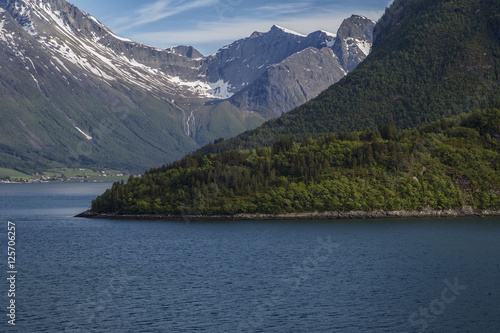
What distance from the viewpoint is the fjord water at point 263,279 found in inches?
2275

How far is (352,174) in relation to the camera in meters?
155

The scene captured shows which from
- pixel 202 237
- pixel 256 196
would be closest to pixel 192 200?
pixel 256 196

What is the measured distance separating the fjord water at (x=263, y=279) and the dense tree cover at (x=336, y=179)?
17005 mm

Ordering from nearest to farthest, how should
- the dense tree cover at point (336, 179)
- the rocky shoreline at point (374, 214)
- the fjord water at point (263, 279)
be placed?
the fjord water at point (263, 279), the rocky shoreline at point (374, 214), the dense tree cover at point (336, 179)

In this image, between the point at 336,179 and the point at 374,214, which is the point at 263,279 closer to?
the point at 374,214

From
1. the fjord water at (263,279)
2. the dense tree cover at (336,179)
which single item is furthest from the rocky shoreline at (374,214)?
the fjord water at (263,279)

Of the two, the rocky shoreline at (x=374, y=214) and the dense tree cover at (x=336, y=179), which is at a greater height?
the dense tree cover at (x=336, y=179)

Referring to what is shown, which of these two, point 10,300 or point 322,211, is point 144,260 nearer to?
point 10,300

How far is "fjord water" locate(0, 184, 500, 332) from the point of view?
5778cm

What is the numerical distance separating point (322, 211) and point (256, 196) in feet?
56.0

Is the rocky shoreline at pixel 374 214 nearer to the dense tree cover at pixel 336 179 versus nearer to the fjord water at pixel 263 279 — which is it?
the dense tree cover at pixel 336 179

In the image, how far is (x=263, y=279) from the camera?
77562 millimetres

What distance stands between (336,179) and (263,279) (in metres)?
78.1

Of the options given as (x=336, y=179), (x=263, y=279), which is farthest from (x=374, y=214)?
(x=263, y=279)
